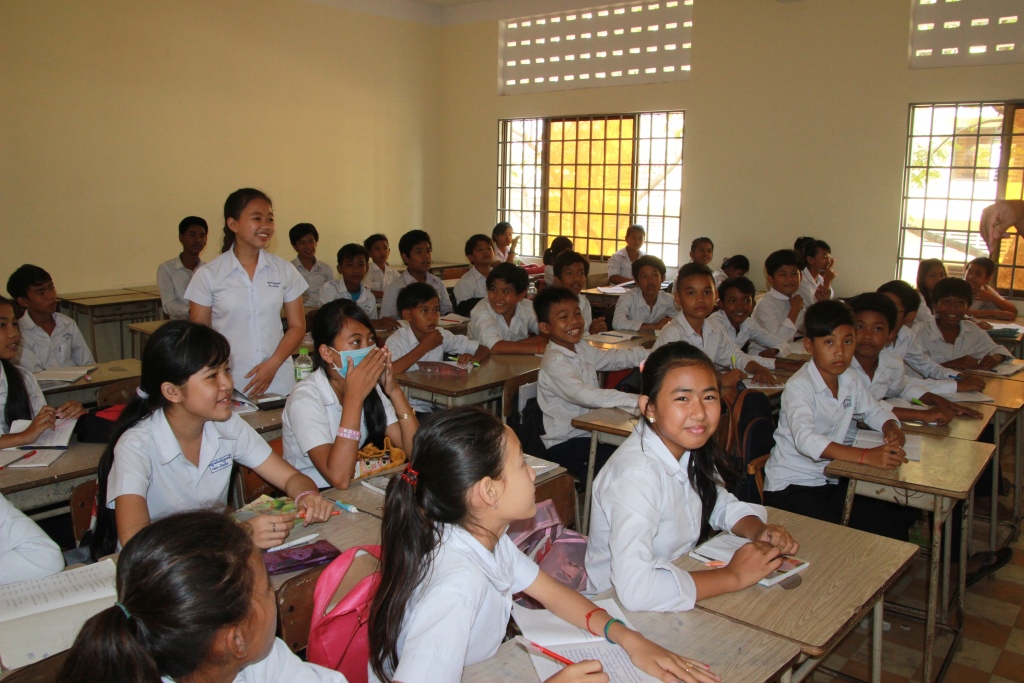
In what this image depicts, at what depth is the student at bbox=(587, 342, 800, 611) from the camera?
1663 millimetres

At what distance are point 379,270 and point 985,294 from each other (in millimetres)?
4983

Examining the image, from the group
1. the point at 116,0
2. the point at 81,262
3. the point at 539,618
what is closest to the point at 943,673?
the point at 539,618

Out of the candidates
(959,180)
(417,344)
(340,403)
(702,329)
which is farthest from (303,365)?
(959,180)

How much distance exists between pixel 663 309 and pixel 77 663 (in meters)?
5.30

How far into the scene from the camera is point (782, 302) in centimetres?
550

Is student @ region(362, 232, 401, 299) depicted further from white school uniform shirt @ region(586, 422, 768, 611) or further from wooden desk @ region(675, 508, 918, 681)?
wooden desk @ region(675, 508, 918, 681)

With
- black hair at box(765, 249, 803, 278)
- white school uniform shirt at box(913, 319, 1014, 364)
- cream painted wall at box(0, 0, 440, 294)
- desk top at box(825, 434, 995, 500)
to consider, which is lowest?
desk top at box(825, 434, 995, 500)

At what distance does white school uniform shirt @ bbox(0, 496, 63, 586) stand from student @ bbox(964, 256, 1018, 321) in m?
6.00

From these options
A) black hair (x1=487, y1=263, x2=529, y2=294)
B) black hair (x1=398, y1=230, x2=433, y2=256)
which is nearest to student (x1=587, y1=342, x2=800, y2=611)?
black hair (x1=487, y1=263, x2=529, y2=294)

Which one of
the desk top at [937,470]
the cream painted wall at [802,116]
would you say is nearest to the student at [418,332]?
the desk top at [937,470]

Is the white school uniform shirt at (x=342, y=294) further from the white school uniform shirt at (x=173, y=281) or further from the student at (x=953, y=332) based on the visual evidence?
the student at (x=953, y=332)

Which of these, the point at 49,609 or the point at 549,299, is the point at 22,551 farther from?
the point at 549,299

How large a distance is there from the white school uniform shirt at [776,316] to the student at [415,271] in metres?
2.27

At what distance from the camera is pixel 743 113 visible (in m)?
7.42
